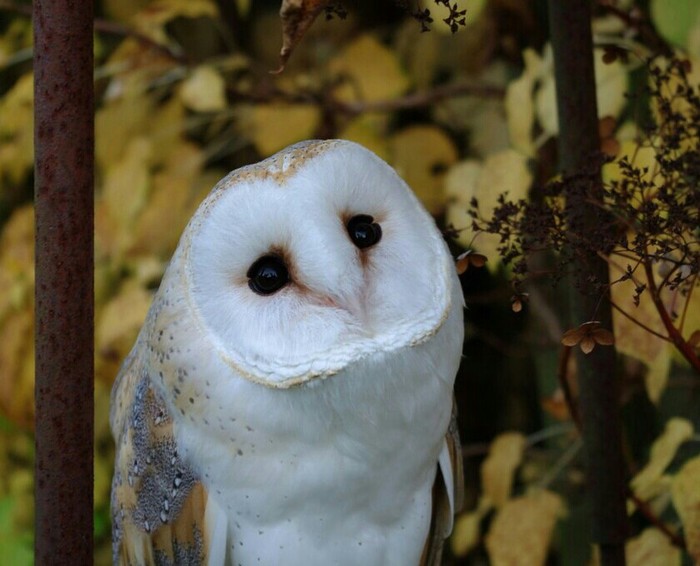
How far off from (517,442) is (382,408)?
2.65 feet

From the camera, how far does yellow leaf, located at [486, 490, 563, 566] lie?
4.73ft

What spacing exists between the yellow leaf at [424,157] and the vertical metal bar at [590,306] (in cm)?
89

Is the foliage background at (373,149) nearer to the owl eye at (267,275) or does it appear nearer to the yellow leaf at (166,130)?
the yellow leaf at (166,130)

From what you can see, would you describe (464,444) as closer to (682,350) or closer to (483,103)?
(483,103)

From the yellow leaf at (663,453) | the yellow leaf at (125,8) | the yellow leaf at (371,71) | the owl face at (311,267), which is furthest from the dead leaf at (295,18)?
the yellow leaf at (125,8)

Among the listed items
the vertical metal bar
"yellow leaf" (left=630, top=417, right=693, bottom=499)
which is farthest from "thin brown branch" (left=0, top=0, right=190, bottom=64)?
"yellow leaf" (left=630, top=417, right=693, bottom=499)

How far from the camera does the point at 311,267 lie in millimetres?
861

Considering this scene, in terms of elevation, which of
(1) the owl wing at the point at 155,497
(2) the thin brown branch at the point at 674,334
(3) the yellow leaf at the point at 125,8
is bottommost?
(1) the owl wing at the point at 155,497

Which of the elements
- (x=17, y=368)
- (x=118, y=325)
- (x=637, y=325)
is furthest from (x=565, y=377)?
(x=17, y=368)

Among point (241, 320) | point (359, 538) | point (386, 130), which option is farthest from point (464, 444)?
point (241, 320)

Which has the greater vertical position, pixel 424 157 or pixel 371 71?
pixel 371 71

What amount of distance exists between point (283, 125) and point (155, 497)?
1019 mm

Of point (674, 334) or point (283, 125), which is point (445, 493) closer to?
point (674, 334)

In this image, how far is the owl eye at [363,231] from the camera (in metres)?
0.91
